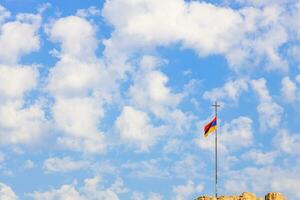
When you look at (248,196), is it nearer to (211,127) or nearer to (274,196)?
(274,196)

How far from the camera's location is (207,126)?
94.2 metres

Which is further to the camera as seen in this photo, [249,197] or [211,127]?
[211,127]

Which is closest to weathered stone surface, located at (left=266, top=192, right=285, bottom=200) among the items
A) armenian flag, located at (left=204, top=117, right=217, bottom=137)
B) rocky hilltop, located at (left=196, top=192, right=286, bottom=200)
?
rocky hilltop, located at (left=196, top=192, right=286, bottom=200)

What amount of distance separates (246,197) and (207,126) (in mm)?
21270

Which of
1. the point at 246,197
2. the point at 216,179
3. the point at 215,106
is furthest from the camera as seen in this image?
the point at 215,106

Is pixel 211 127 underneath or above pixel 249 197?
above

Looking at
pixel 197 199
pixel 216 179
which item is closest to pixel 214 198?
pixel 197 199

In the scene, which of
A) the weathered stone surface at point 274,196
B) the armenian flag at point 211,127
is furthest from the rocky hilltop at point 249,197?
the armenian flag at point 211,127

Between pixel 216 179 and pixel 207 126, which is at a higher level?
pixel 207 126

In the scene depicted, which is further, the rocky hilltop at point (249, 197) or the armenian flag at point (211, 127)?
the armenian flag at point (211, 127)

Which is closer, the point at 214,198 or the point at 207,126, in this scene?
the point at 214,198

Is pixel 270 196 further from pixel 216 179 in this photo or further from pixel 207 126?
pixel 207 126

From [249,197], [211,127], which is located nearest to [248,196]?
[249,197]

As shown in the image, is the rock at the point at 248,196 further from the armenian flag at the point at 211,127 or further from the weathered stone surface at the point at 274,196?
the armenian flag at the point at 211,127
